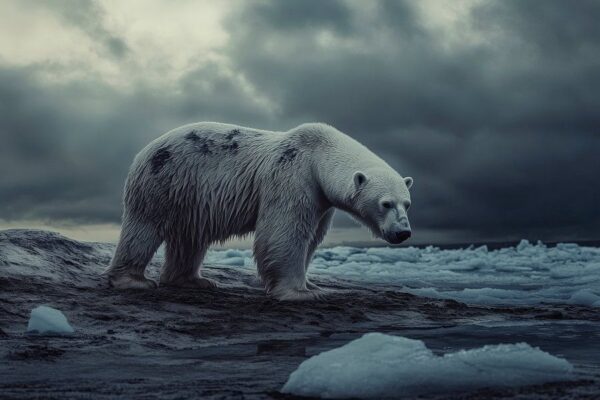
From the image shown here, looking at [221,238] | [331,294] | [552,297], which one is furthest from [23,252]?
[552,297]

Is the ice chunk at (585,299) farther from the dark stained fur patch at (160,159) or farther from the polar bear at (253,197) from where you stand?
the dark stained fur patch at (160,159)

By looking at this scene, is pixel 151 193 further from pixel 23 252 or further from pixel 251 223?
pixel 23 252

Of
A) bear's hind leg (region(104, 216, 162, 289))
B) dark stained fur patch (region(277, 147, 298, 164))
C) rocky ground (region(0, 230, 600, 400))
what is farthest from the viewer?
bear's hind leg (region(104, 216, 162, 289))

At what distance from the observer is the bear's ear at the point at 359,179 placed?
6559 millimetres

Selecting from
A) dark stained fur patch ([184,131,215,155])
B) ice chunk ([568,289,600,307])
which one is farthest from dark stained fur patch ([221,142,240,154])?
ice chunk ([568,289,600,307])

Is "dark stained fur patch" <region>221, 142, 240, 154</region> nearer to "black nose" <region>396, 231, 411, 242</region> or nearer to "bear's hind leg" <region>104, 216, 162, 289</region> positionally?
"bear's hind leg" <region>104, 216, 162, 289</region>

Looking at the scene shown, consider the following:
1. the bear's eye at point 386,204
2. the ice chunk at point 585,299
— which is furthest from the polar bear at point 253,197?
the ice chunk at point 585,299

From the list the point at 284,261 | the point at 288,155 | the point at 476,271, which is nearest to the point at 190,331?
the point at 284,261

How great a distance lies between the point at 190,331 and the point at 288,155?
2.43 m

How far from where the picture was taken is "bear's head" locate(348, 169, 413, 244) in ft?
21.1

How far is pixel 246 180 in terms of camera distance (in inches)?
283

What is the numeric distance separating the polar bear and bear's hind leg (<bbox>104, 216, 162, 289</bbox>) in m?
0.01

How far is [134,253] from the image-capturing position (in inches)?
285

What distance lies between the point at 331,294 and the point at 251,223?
109 centimetres
